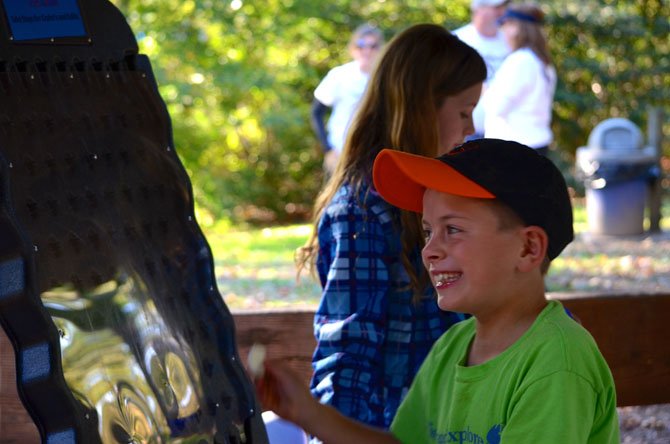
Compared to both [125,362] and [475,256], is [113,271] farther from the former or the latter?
[475,256]

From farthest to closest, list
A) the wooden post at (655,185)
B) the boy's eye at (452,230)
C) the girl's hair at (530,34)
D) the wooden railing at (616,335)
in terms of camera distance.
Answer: the wooden post at (655,185) → the girl's hair at (530,34) → the wooden railing at (616,335) → the boy's eye at (452,230)

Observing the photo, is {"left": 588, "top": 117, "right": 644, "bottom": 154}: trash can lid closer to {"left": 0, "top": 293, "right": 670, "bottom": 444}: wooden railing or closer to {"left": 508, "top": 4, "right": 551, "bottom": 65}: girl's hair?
{"left": 508, "top": 4, "right": 551, "bottom": 65}: girl's hair

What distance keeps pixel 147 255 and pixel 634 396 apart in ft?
7.24

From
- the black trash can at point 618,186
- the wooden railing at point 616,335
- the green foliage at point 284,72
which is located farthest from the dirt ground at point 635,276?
the green foliage at point 284,72

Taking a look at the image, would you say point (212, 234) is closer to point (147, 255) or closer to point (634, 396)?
point (634, 396)

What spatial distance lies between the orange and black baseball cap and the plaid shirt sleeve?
23.6 inches

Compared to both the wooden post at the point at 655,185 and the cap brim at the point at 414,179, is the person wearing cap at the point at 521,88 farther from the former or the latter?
the cap brim at the point at 414,179

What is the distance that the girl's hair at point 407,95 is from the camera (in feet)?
9.38

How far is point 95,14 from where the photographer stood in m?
1.89

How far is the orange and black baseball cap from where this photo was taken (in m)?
2.02

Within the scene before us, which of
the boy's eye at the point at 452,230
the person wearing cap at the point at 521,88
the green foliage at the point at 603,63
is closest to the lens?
the boy's eye at the point at 452,230

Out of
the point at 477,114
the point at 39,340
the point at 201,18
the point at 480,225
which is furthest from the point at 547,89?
the point at 201,18

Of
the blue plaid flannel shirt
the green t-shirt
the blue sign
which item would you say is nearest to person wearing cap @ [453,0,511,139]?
the blue plaid flannel shirt

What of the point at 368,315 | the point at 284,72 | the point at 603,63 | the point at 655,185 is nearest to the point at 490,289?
the point at 368,315
